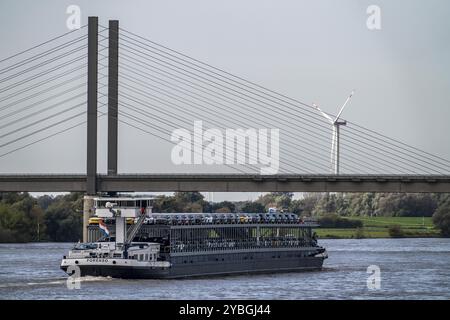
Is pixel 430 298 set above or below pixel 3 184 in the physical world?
below

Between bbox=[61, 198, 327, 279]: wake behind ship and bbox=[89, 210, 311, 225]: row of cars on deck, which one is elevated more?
bbox=[89, 210, 311, 225]: row of cars on deck

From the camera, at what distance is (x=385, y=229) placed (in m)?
186

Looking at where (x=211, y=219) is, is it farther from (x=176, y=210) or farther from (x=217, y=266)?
(x=176, y=210)

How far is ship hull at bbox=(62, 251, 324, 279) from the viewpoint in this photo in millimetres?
85125

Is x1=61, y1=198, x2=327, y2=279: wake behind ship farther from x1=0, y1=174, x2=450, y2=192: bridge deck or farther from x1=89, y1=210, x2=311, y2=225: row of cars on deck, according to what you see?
x1=0, y1=174, x2=450, y2=192: bridge deck

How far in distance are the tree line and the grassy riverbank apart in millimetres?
1156

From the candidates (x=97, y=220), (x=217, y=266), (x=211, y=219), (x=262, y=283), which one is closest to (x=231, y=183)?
(x=211, y=219)

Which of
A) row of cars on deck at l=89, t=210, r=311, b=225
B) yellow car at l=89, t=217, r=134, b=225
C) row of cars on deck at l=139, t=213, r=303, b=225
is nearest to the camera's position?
yellow car at l=89, t=217, r=134, b=225

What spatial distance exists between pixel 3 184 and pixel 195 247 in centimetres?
1789

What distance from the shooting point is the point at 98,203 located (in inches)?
3546

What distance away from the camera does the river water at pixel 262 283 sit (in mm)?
74062

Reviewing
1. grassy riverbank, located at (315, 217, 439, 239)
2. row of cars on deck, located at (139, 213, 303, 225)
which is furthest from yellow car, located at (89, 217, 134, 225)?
grassy riverbank, located at (315, 217, 439, 239)
